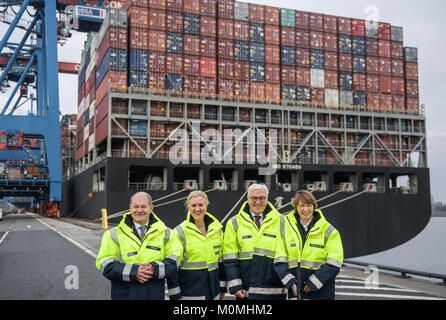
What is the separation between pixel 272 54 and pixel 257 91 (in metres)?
3.81

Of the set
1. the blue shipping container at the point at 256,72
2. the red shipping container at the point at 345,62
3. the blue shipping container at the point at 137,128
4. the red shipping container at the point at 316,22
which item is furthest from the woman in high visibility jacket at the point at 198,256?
the red shipping container at the point at 316,22

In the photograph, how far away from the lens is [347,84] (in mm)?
39938

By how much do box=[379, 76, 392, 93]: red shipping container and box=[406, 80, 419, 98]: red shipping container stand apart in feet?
6.94

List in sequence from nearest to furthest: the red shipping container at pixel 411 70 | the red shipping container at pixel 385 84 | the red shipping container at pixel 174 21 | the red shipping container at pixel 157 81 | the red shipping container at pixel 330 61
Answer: the red shipping container at pixel 157 81 → the red shipping container at pixel 174 21 → the red shipping container at pixel 330 61 → the red shipping container at pixel 385 84 → the red shipping container at pixel 411 70

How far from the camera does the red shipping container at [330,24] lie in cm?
4000

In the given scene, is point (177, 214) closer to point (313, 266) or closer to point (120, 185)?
point (120, 185)

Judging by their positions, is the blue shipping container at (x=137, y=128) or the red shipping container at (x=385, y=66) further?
the red shipping container at (x=385, y=66)

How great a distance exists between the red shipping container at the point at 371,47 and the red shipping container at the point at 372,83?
2.21m

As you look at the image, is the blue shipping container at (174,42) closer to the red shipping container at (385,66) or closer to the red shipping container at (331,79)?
the red shipping container at (331,79)

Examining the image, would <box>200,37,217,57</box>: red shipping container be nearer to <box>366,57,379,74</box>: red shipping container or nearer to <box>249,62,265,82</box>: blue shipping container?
<box>249,62,265,82</box>: blue shipping container

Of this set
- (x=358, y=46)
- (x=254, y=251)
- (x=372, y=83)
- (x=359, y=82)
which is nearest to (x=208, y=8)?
Result: (x=358, y=46)

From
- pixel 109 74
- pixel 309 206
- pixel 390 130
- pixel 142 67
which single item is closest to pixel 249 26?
pixel 142 67

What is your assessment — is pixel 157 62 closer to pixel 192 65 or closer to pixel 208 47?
pixel 192 65

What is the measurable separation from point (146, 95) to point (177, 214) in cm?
984
